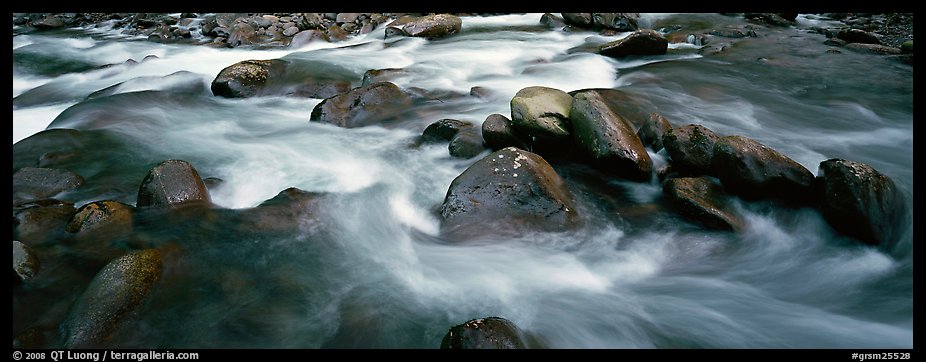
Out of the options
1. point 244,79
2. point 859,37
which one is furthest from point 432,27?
point 859,37

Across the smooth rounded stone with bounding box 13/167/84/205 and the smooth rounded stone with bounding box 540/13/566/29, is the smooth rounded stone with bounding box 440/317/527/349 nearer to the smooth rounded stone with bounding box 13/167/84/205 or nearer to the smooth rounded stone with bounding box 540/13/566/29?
the smooth rounded stone with bounding box 13/167/84/205

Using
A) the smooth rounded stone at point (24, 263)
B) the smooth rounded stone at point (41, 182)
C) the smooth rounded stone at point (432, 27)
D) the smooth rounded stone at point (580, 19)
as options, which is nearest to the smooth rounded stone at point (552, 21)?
the smooth rounded stone at point (580, 19)

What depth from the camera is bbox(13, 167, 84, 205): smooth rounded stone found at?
163 inches

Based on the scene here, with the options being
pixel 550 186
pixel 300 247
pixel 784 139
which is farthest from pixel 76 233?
pixel 784 139

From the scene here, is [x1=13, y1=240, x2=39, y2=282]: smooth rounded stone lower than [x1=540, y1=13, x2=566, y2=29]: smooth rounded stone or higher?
lower

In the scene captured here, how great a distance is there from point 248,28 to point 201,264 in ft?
33.1

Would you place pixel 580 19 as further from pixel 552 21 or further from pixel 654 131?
pixel 654 131

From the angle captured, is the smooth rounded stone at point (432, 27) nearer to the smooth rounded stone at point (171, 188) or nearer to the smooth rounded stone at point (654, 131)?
the smooth rounded stone at point (654, 131)

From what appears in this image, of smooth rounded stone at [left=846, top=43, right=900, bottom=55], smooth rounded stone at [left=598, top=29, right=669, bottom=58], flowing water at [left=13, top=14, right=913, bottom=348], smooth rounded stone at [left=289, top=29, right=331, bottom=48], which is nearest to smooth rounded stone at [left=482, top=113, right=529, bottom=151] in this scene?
flowing water at [left=13, top=14, right=913, bottom=348]

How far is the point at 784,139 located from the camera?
5555mm

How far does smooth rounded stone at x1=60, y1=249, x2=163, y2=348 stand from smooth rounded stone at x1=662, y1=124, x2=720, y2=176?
3976mm

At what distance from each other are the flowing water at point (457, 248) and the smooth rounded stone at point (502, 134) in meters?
0.34

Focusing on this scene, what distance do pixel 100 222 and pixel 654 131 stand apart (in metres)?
4.59

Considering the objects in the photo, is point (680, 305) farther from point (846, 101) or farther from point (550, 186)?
point (846, 101)
